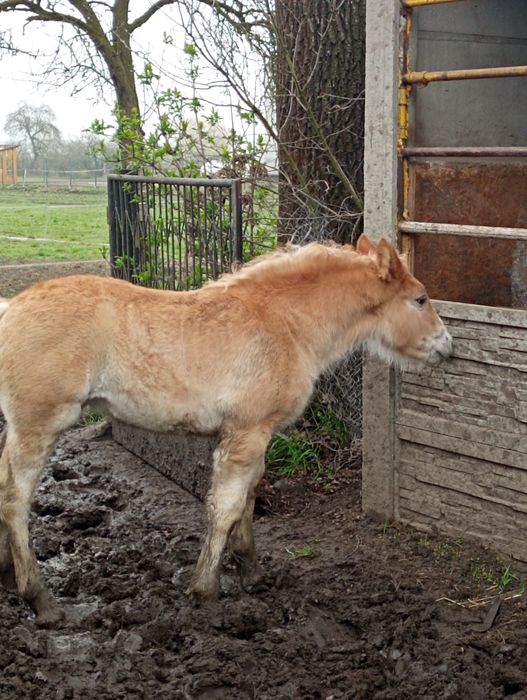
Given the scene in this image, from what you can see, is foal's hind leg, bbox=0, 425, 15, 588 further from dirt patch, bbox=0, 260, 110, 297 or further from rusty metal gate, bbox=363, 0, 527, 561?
dirt patch, bbox=0, 260, 110, 297

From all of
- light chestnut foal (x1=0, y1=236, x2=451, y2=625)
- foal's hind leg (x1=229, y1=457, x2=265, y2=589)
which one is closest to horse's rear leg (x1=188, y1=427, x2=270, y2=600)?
light chestnut foal (x1=0, y1=236, x2=451, y2=625)

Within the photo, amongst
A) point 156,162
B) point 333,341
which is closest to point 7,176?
point 156,162

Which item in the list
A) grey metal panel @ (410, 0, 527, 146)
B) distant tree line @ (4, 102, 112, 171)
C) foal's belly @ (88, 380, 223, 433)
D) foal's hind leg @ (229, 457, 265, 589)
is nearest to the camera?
foal's belly @ (88, 380, 223, 433)

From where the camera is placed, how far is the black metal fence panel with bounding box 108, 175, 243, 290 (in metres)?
5.74

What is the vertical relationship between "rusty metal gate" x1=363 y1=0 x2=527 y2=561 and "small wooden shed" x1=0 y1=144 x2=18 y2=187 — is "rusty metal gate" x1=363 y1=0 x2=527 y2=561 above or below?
below

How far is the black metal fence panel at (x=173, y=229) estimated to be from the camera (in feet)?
18.8

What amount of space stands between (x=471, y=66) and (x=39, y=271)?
11122mm

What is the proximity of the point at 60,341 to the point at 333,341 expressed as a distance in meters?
1.39

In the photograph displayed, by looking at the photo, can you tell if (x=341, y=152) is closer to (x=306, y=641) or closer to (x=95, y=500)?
(x=95, y=500)

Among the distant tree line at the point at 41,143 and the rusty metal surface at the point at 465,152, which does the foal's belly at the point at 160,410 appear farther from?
the distant tree line at the point at 41,143

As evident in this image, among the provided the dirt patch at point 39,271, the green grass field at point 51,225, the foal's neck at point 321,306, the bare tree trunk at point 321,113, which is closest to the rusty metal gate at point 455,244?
the foal's neck at point 321,306

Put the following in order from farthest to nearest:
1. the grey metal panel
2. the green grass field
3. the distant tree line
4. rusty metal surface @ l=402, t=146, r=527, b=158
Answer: the distant tree line → the green grass field → the grey metal panel → rusty metal surface @ l=402, t=146, r=527, b=158

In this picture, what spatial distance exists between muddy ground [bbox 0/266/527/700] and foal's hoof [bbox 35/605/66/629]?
0.04 m

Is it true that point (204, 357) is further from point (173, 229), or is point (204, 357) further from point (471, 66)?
point (471, 66)
